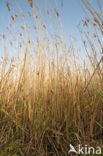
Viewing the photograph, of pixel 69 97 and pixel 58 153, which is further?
pixel 69 97

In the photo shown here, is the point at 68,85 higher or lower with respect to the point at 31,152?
higher

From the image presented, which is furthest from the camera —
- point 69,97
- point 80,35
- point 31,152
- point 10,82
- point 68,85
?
point 10,82

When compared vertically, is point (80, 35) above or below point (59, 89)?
above

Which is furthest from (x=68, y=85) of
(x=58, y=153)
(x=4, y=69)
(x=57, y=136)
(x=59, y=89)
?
(x=4, y=69)

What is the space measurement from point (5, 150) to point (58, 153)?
1.33 ft

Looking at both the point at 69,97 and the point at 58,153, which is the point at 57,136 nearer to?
the point at 58,153

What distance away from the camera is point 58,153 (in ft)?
3.14

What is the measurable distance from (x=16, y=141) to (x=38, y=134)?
21 cm

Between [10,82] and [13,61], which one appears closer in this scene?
[13,61]

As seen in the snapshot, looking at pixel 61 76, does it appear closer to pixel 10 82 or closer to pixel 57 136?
pixel 57 136

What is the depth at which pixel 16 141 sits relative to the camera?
110 centimetres

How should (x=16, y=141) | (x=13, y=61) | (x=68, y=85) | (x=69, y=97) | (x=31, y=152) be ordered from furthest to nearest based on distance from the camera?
(x=13, y=61)
(x=68, y=85)
(x=69, y=97)
(x=16, y=141)
(x=31, y=152)

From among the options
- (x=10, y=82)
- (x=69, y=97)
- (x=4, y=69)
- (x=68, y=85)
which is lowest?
(x=69, y=97)

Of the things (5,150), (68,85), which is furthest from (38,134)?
(68,85)
